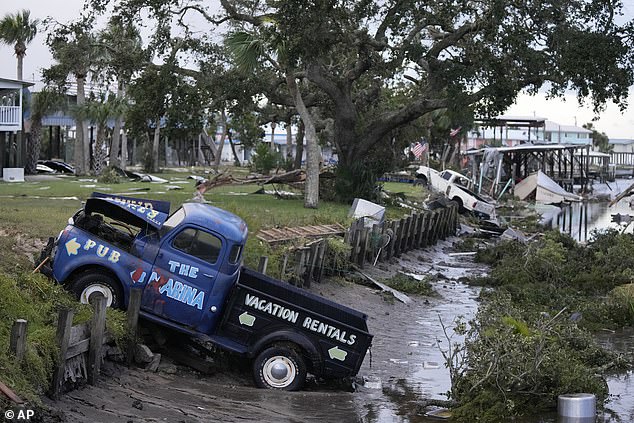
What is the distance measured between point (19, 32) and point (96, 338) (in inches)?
2063

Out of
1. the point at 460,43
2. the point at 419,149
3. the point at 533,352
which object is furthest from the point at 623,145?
the point at 533,352

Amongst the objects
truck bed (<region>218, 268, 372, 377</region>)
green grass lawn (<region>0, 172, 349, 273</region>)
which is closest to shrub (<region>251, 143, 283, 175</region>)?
green grass lawn (<region>0, 172, 349, 273</region>)

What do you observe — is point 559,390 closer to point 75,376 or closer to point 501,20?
point 75,376

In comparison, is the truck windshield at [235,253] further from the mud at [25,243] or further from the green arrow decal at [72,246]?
the mud at [25,243]

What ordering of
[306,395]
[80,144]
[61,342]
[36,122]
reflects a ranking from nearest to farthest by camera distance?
[61,342], [306,395], [80,144], [36,122]

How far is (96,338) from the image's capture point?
12391mm

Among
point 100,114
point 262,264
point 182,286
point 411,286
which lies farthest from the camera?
point 100,114

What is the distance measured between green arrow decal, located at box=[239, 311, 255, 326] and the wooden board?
718cm

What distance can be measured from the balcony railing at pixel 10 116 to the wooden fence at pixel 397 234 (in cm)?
2188

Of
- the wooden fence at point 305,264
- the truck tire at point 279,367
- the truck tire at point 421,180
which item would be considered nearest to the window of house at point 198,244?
the truck tire at point 279,367

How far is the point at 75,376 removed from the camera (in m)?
12.0

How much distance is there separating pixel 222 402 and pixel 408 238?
21580mm

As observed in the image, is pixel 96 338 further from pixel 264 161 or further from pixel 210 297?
pixel 264 161

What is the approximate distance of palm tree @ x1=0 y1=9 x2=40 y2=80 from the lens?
60.1 meters
